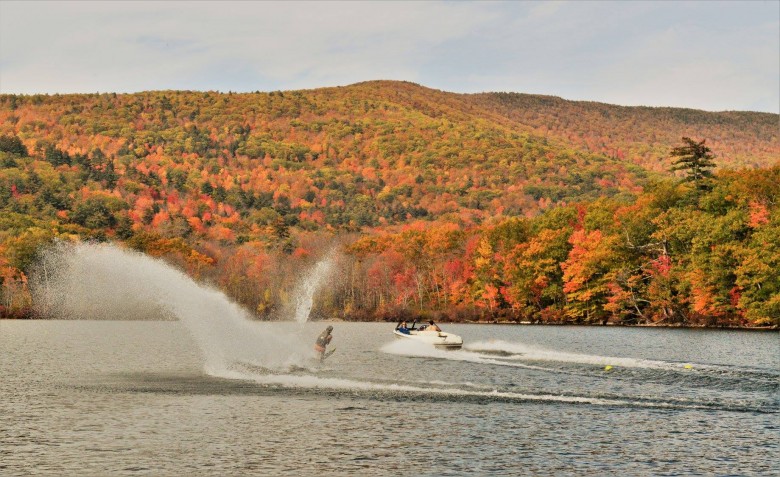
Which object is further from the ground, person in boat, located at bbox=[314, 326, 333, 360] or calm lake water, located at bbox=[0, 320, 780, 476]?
person in boat, located at bbox=[314, 326, 333, 360]

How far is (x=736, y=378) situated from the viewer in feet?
189

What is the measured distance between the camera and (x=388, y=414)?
1757 inches

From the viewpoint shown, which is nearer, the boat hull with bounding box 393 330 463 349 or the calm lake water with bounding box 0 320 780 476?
the calm lake water with bounding box 0 320 780 476

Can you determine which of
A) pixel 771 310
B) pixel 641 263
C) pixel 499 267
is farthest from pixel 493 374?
pixel 499 267

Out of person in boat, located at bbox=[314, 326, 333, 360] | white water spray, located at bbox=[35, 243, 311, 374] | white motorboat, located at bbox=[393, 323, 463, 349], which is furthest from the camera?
white motorboat, located at bbox=[393, 323, 463, 349]

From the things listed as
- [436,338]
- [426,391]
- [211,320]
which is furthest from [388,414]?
[436,338]

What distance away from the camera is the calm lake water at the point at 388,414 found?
33.8m

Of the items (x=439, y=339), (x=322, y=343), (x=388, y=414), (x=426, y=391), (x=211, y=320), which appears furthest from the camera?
(x=439, y=339)

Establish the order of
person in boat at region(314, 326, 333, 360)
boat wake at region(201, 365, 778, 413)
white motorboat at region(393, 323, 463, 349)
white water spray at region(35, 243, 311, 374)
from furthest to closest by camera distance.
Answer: white motorboat at region(393, 323, 463, 349) < person in boat at region(314, 326, 333, 360) < white water spray at region(35, 243, 311, 374) < boat wake at region(201, 365, 778, 413)

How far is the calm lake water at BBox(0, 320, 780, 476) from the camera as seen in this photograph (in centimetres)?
3375

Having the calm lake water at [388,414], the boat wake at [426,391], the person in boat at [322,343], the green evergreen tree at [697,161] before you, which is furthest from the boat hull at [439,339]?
the green evergreen tree at [697,161]

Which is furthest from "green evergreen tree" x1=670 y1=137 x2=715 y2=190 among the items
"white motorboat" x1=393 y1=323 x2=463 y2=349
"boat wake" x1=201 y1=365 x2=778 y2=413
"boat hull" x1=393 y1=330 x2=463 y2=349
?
"boat wake" x1=201 y1=365 x2=778 y2=413

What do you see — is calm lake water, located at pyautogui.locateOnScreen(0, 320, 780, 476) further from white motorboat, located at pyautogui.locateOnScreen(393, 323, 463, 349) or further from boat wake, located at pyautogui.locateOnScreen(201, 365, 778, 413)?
white motorboat, located at pyautogui.locateOnScreen(393, 323, 463, 349)

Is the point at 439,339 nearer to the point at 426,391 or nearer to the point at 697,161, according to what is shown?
the point at 426,391
